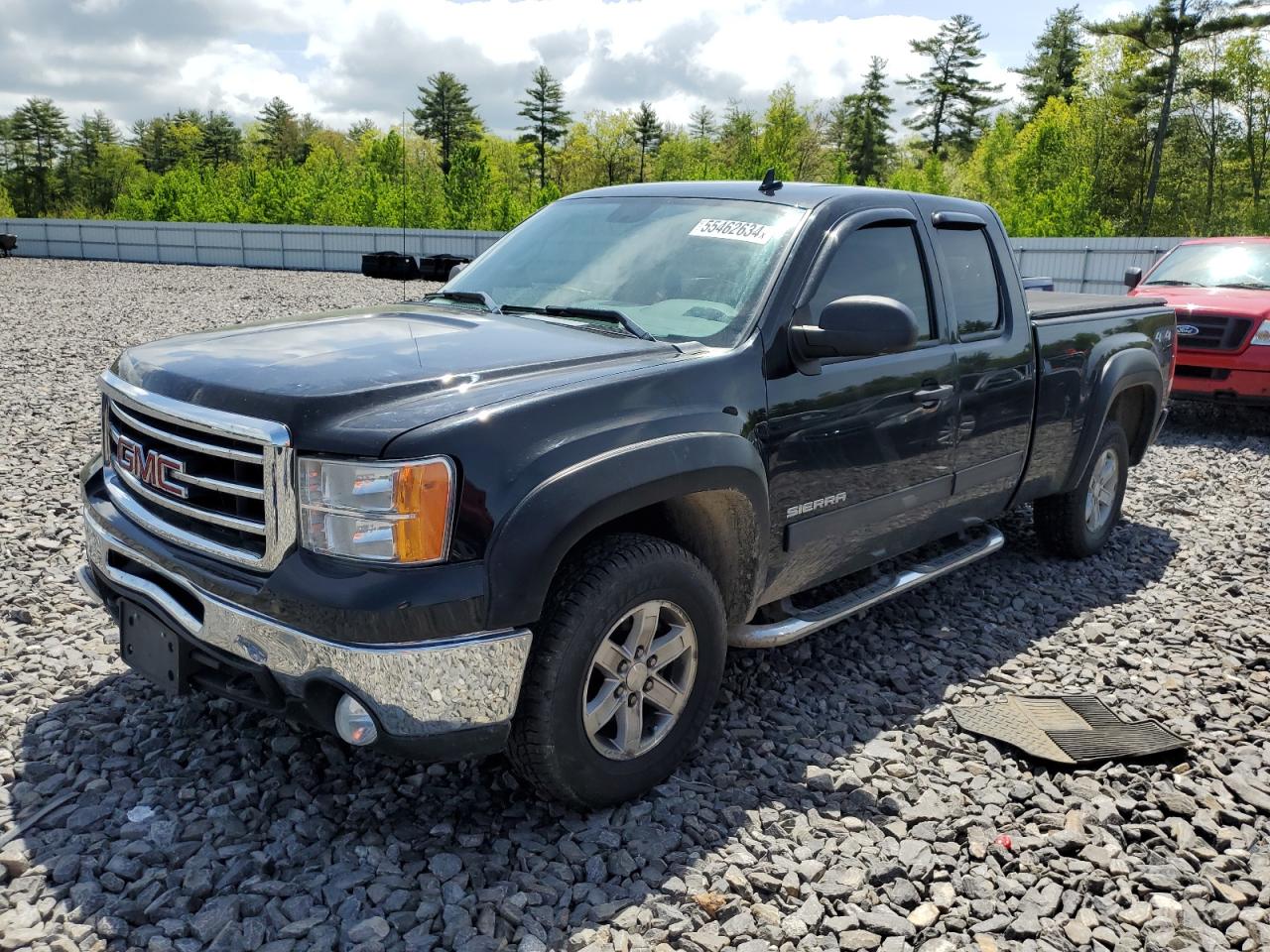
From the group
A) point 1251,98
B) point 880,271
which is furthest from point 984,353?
point 1251,98

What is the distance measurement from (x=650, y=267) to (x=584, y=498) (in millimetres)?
1409

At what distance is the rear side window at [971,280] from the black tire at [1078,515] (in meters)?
1.35

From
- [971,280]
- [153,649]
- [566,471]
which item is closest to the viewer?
[566,471]

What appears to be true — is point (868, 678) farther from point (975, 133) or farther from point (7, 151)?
point (7, 151)

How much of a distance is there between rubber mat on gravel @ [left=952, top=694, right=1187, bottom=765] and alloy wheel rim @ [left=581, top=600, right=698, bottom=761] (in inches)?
51.0

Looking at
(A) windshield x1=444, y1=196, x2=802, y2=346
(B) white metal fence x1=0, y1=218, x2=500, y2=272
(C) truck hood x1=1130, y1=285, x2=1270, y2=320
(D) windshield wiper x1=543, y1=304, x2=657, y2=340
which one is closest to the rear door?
(A) windshield x1=444, y1=196, x2=802, y2=346

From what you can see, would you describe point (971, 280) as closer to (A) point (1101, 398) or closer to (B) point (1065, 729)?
(A) point (1101, 398)

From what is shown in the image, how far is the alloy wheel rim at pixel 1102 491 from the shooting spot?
5.95m

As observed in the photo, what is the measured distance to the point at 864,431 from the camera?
12.8ft

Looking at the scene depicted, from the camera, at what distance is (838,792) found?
3.45 m

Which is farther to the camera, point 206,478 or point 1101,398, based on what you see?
point 1101,398

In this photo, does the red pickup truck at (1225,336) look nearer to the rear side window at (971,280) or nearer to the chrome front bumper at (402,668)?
the rear side window at (971,280)

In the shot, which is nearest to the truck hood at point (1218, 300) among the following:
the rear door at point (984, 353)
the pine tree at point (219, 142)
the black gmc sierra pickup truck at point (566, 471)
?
the rear door at point (984, 353)

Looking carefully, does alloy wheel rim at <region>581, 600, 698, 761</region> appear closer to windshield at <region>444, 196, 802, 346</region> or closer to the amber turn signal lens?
the amber turn signal lens
